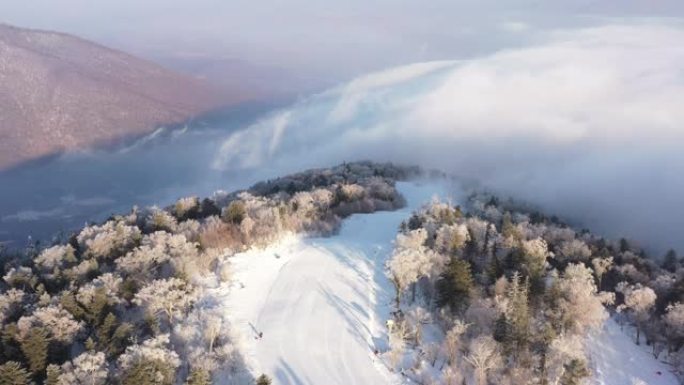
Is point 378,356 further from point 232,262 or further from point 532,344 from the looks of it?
point 232,262

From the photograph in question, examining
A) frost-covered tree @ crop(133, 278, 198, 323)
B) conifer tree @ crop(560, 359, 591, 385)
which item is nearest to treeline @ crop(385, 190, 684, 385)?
conifer tree @ crop(560, 359, 591, 385)

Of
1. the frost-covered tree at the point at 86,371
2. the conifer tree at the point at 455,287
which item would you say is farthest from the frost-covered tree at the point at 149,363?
the conifer tree at the point at 455,287

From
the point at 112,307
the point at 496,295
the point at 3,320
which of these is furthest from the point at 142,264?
the point at 496,295

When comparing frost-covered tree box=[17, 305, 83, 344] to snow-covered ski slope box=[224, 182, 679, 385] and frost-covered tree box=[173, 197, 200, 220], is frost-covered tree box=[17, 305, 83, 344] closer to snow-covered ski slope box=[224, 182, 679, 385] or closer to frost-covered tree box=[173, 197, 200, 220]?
snow-covered ski slope box=[224, 182, 679, 385]

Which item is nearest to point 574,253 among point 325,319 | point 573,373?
point 573,373

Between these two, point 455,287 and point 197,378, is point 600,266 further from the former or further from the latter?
point 197,378
